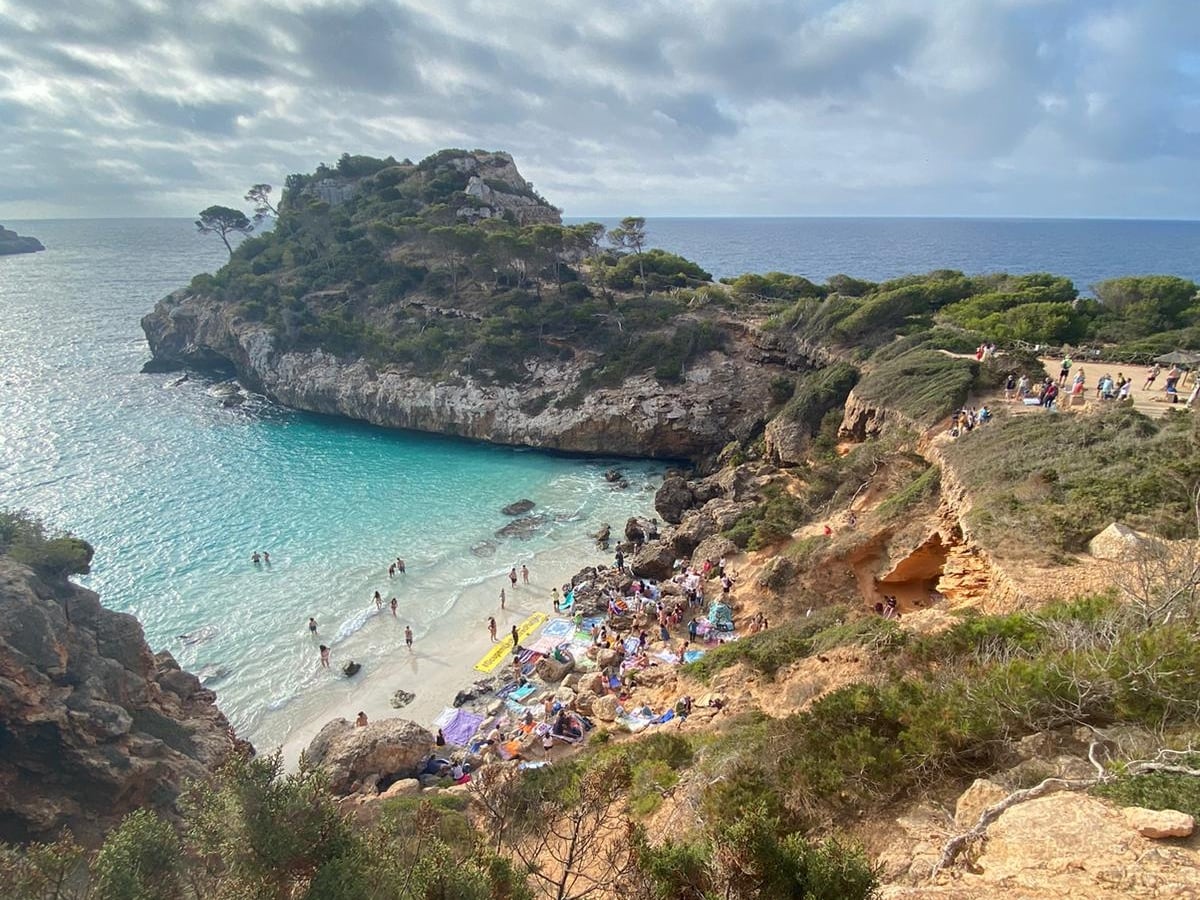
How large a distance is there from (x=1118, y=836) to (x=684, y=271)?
5279 centimetres

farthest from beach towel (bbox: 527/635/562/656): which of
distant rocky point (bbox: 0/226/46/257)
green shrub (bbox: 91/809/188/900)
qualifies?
distant rocky point (bbox: 0/226/46/257)

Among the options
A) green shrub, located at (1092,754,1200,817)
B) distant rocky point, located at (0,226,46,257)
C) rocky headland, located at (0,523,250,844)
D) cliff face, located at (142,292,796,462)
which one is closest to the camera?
green shrub, located at (1092,754,1200,817)

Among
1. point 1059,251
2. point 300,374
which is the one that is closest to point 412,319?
point 300,374

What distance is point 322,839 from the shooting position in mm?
6297

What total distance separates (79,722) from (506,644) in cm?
1065

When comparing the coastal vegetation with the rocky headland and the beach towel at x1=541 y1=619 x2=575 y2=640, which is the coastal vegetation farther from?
the rocky headland

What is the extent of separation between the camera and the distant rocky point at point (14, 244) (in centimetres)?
14162

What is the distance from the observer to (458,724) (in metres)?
15.8

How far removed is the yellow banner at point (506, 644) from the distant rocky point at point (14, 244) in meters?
189

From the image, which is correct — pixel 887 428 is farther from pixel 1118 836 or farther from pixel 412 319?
pixel 412 319

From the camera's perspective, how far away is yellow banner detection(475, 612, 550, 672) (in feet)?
61.0

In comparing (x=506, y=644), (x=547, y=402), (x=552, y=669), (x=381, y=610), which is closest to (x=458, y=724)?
(x=552, y=669)

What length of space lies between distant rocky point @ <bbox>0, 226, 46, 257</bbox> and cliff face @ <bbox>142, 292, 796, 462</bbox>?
155 metres

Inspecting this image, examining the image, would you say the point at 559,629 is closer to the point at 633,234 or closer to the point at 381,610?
the point at 381,610
